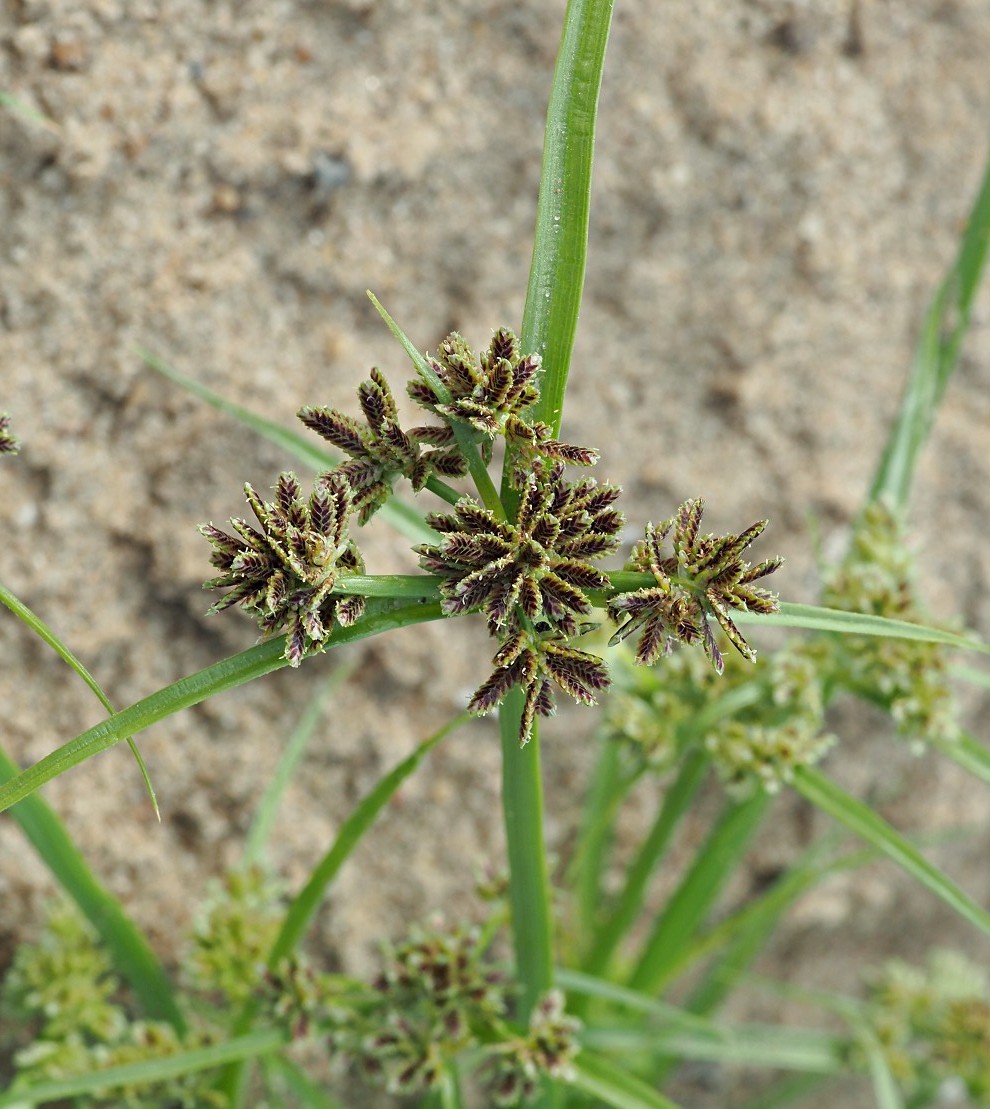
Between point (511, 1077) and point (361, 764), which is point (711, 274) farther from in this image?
point (511, 1077)

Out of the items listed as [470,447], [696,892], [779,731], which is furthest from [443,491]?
[696,892]

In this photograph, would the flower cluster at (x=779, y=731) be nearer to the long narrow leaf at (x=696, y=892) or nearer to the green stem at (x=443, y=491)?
the long narrow leaf at (x=696, y=892)

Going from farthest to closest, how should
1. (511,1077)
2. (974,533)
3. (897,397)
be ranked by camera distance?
(974,533) → (897,397) → (511,1077)

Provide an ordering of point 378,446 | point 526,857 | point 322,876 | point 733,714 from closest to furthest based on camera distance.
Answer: point 378,446, point 526,857, point 322,876, point 733,714

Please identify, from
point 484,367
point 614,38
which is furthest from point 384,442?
point 614,38

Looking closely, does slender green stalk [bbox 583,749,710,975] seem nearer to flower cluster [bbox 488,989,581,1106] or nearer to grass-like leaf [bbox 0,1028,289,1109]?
flower cluster [bbox 488,989,581,1106]

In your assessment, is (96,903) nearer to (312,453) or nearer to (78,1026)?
(78,1026)

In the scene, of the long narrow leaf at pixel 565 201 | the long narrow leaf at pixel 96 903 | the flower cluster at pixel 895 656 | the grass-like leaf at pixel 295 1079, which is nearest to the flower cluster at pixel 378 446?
the long narrow leaf at pixel 565 201
